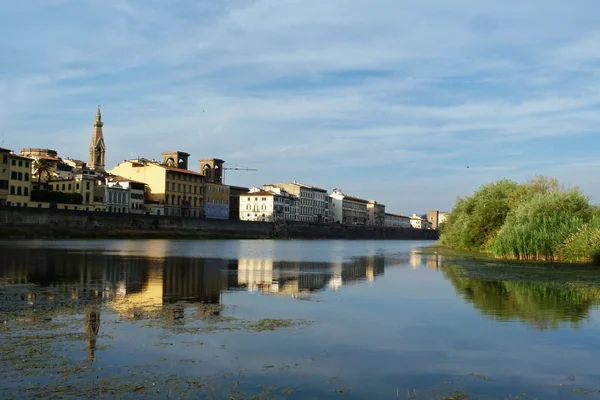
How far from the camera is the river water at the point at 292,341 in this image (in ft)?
36.0

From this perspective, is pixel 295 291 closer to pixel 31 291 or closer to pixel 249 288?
pixel 249 288

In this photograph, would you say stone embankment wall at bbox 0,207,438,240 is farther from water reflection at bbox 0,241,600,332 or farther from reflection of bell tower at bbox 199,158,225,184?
water reflection at bbox 0,241,600,332

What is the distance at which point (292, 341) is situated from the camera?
50.0ft

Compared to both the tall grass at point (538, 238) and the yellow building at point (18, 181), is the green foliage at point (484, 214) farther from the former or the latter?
the yellow building at point (18, 181)

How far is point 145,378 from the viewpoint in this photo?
11.1 m

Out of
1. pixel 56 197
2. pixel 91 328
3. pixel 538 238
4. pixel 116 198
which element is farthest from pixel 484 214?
pixel 116 198

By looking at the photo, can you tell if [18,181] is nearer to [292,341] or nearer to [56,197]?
[56,197]

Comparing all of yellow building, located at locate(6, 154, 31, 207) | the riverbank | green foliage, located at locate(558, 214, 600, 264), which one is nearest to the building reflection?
green foliage, located at locate(558, 214, 600, 264)

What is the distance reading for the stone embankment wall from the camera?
9212cm

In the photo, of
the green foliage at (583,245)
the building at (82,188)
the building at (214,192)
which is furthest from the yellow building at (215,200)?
the green foliage at (583,245)

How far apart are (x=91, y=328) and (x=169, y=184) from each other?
144768 mm

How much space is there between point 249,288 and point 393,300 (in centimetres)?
694

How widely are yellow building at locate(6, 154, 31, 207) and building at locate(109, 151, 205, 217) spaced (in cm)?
4642

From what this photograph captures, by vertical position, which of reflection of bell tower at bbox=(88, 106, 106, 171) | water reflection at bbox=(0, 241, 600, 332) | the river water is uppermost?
reflection of bell tower at bbox=(88, 106, 106, 171)
